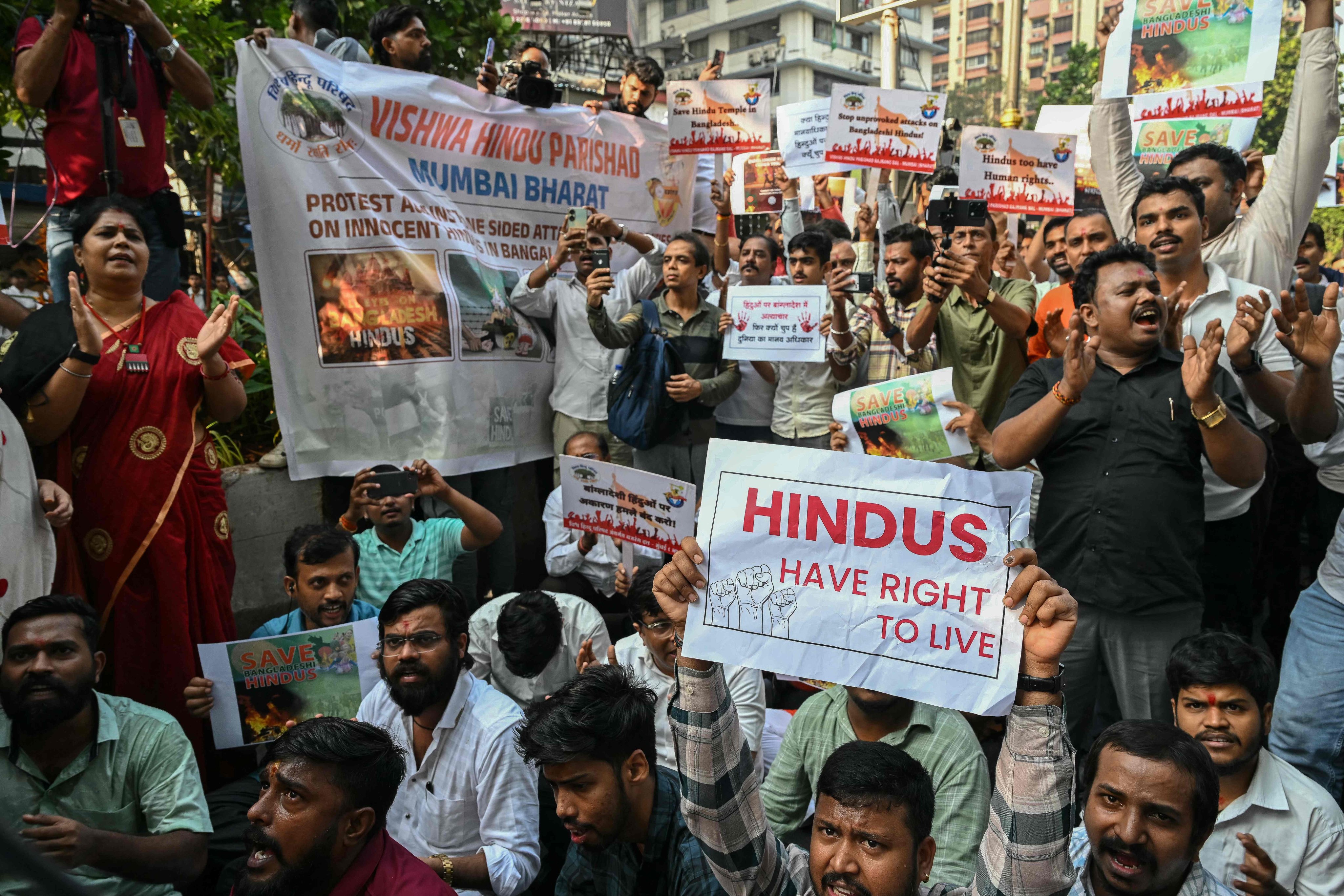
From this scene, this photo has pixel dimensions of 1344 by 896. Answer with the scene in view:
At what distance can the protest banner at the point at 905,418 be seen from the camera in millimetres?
3727

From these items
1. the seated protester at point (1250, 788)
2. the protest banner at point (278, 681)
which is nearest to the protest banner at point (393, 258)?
the protest banner at point (278, 681)

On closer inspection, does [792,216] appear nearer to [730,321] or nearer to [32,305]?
[730,321]

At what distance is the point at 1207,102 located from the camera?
494 centimetres

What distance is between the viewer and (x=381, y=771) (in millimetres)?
2650

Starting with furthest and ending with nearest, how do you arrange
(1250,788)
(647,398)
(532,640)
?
(647,398) < (532,640) < (1250,788)

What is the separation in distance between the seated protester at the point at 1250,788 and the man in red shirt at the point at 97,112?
157 inches

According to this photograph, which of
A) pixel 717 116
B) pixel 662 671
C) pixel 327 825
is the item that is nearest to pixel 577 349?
pixel 717 116

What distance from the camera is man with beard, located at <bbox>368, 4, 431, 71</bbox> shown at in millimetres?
5422

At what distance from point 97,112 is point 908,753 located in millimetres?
3987

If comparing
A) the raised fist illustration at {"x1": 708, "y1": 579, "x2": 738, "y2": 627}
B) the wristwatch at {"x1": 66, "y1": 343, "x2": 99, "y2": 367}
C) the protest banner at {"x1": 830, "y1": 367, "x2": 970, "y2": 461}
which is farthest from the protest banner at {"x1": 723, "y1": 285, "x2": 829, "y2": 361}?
the raised fist illustration at {"x1": 708, "y1": 579, "x2": 738, "y2": 627}

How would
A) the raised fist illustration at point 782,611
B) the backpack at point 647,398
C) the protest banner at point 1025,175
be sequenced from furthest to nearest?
1. the protest banner at point 1025,175
2. the backpack at point 647,398
3. the raised fist illustration at point 782,611

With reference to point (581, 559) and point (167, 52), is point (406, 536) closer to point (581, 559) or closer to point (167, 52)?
point (581, 559)

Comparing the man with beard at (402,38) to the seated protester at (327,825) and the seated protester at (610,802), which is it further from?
the seated protester at (610,802)

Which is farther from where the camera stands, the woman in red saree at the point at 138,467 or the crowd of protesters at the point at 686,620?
the woman in red saree at the point at 138,467
